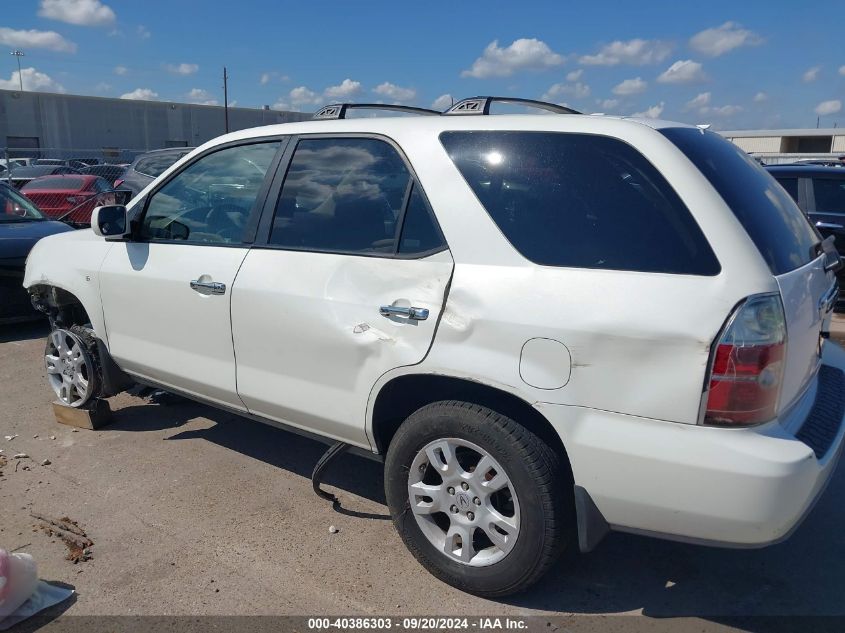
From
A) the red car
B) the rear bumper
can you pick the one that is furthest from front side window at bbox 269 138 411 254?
the red car

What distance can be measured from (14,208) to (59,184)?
7.43 metres

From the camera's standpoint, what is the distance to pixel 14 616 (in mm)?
2742

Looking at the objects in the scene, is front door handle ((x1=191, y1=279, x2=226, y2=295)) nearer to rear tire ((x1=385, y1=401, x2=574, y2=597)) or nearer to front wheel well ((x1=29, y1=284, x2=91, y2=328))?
rear tire ((x1=385, y1=401, x2=574, y2=597))

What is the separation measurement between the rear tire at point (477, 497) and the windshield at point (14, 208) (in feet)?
22.2

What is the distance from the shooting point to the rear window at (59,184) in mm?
14391

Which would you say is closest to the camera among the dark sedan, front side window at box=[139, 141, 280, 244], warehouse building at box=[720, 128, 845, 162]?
front side window at box=[139, 141, 280, 244]

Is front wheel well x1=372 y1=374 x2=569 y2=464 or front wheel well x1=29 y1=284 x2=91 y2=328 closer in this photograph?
front wheel well x1=372 y1=374 x2=569 y2=464

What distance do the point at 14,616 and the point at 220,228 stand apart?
80.4 inches

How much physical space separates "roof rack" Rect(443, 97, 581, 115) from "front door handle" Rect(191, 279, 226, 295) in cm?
143

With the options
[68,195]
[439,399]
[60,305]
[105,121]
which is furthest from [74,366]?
[105,121]

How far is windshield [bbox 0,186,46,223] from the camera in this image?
7785 millimetres

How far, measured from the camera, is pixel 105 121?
52.1 meters

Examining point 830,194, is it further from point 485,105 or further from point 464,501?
point 464,501

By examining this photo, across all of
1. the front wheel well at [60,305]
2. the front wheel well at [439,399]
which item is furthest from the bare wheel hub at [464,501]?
the front wheel well at [60,305]
